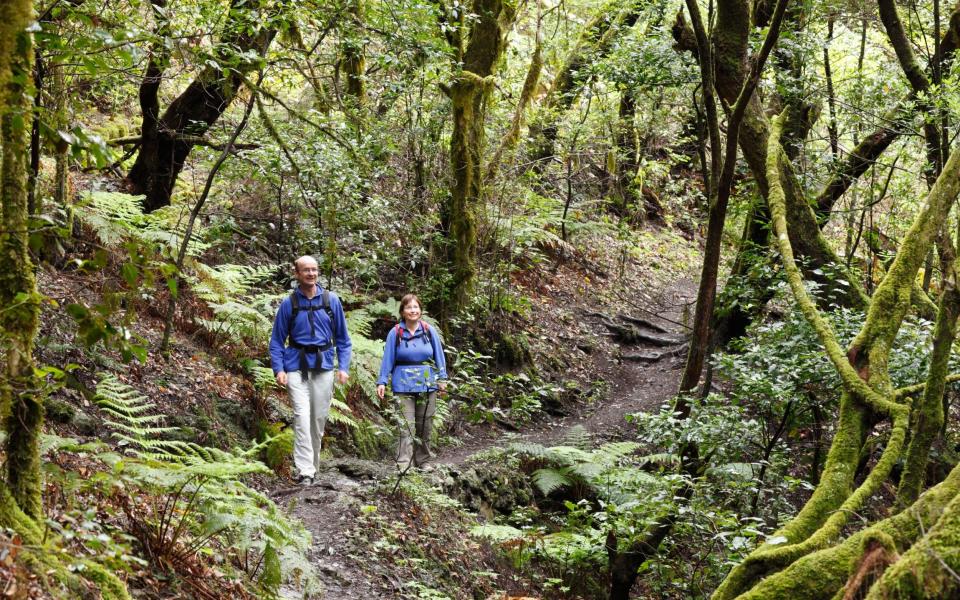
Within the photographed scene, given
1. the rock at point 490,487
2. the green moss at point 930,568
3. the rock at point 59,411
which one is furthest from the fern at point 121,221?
the green moss at point 930,568

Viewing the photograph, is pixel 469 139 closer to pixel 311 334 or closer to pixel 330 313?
pixel 330 313

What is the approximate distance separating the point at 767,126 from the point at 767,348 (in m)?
3.13

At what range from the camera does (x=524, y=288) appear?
1752 cm

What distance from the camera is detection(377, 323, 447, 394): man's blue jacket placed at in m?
7.82

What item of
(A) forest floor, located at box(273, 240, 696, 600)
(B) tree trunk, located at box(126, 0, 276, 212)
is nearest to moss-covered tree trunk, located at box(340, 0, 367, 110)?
(B) tree trunk, located at box(126, 0, 276, 212)

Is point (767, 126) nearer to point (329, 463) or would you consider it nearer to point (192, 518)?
point (329, 463)

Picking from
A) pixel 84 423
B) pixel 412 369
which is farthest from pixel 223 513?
pixel 412 369

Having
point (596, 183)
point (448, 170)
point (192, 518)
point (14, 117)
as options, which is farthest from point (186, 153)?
point (596, 183)

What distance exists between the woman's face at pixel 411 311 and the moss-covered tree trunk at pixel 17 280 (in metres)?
5.13

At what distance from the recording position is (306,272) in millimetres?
7262

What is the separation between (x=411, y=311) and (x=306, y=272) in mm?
1231

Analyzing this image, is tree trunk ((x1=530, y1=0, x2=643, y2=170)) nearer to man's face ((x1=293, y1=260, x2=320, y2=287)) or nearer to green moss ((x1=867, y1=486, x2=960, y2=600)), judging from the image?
man's face ((x1=293, y1=260, x2=320, y2=287))

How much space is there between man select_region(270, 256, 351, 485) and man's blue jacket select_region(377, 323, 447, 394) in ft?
2.00

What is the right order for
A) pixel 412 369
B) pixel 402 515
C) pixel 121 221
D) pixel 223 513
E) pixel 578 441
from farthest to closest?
pixel 578 441 < pixel 121 221 < pixel 412 369 < pixel 402 515 < pixel 223 513
